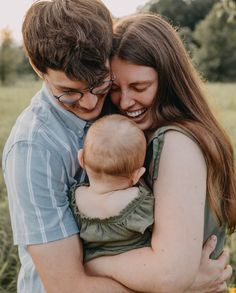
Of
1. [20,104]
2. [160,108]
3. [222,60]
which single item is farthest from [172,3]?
[160,108]

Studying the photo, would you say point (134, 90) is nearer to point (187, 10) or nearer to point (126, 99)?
point (126, 99)

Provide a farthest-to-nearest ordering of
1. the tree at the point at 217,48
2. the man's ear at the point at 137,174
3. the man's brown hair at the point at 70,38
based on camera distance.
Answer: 1. the tree at the point at 217,48
2. the man's ear at the point at 137,174
3. the man's brown hair at the point at 70,38

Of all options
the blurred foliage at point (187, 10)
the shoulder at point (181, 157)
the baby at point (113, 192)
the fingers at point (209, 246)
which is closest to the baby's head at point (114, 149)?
the baby at point (113, 192)

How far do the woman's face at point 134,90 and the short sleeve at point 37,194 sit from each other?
0.49 meters

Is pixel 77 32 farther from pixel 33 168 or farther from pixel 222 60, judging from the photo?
pixel 222 60

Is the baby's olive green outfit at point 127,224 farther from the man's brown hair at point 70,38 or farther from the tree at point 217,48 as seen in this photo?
the tree at point 217,48

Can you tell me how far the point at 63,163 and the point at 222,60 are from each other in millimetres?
53135

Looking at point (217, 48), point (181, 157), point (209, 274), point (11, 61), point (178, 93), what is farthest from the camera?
point (217, 48)

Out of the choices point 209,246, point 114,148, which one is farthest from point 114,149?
point 209,246

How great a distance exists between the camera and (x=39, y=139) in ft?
8.68

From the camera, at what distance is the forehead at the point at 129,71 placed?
2.88m

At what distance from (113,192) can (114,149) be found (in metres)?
0.23

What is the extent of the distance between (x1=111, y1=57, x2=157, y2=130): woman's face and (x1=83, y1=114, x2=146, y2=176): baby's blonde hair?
0.32 metres

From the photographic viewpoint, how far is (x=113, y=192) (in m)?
2.71
